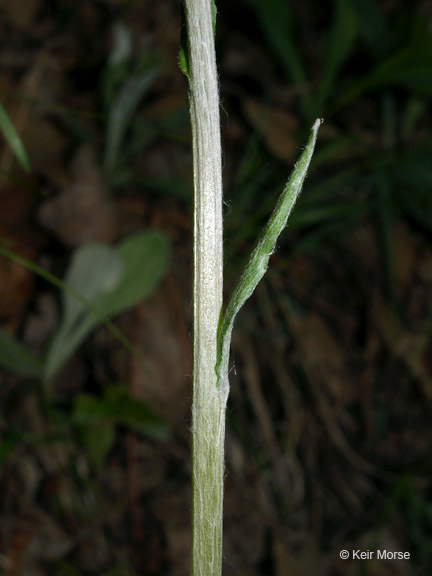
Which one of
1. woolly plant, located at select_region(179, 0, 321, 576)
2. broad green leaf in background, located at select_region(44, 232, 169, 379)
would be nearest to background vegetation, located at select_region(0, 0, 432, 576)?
broad green leaf in background, located at select_region(44, 232, 169, 379)

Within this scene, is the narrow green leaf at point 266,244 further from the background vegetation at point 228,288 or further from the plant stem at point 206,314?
the background vegetation at point 228,288

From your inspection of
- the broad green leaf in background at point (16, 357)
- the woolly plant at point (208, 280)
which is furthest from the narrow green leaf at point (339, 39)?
the woolly plant at point (208, 280)

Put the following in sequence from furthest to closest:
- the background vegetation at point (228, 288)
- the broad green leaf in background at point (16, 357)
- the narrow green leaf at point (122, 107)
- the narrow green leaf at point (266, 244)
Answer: the narrow green leaf at point (122, 107) < the background vegetation at point (228, 288) < the broad green leaf in background at point (16, 357) < the narrow green leaf at point (266, 244)

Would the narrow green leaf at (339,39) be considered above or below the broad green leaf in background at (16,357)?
above

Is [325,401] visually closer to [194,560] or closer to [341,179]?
[341,179]

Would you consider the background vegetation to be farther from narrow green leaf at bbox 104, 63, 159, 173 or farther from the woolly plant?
the woolly plant

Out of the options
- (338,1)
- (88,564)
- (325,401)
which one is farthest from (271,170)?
(88,564)
